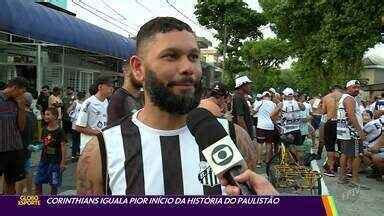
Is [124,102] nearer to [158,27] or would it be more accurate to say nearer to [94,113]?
[94,113]

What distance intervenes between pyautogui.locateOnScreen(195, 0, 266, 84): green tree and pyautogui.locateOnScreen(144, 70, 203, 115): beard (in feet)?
95.5

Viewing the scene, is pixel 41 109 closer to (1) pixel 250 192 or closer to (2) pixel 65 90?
(2) pixel 65 90

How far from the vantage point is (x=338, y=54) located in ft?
85.1

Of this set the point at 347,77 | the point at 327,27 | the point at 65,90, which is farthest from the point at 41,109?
the point at 347,77

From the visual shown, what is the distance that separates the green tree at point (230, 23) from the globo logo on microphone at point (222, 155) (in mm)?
29466

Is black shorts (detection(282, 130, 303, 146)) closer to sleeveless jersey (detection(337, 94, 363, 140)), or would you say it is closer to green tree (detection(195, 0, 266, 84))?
sleeveless jersey (detection(337, 94, 363, 140))

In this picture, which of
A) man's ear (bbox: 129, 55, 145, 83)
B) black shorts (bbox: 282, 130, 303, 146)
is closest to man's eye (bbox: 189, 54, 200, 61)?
man's ear (bbox: 129, 55, 145, 83)

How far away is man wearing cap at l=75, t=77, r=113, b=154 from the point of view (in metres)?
7.04

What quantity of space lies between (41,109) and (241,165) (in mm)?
12589

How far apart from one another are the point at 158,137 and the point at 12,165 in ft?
16.6

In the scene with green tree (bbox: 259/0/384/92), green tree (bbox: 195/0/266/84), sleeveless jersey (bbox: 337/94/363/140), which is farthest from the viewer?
green tree (bbox: 195/0/266/84)

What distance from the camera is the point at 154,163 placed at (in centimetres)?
210

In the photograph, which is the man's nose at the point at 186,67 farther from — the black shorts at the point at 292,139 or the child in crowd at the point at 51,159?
the black shorts at the point at 292,139

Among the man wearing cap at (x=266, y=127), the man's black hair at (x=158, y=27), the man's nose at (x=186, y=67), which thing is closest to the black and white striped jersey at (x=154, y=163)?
the man's nose at (x=186, y=67)
